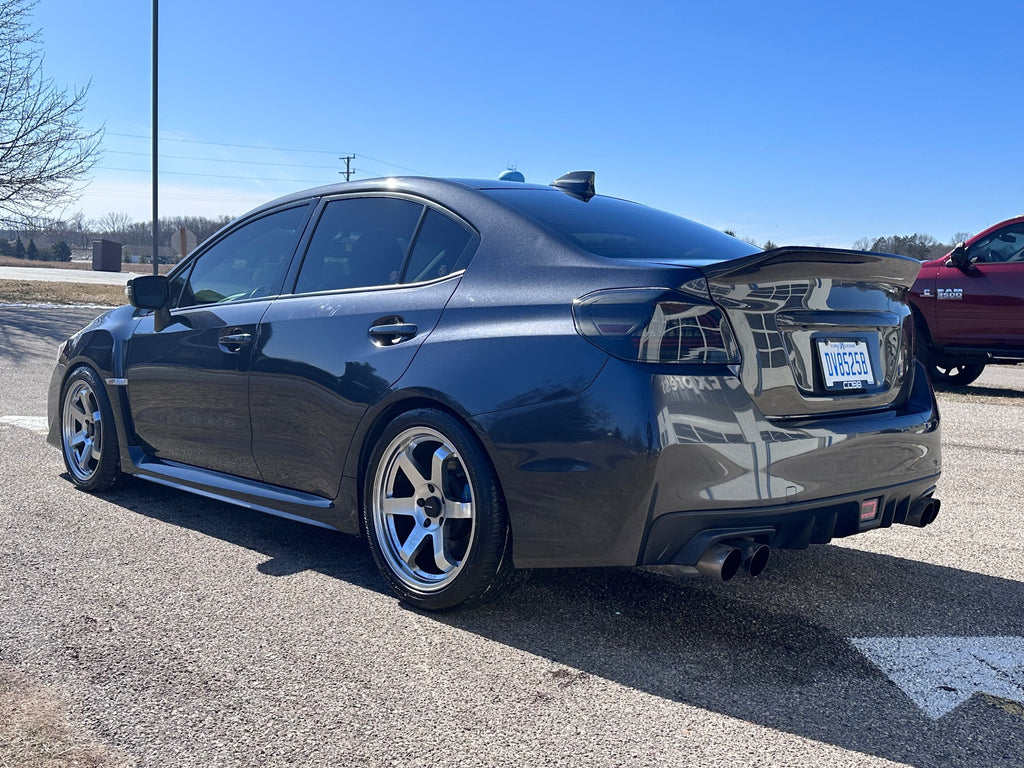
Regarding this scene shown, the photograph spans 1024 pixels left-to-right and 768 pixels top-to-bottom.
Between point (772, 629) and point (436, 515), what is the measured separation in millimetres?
1208

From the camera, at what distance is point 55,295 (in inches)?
1067

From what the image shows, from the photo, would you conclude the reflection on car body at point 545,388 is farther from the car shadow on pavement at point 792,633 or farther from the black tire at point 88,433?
the black tire at point 88,433

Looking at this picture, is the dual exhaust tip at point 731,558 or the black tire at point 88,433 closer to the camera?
the dual exhaust tip at point 731,558

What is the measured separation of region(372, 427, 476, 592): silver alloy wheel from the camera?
10.8 feet

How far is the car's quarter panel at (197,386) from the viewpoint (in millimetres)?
4117

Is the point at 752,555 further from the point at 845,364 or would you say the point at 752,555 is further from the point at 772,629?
the point at 845,364

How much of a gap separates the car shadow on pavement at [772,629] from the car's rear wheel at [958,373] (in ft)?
28.8

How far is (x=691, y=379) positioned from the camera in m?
2.85

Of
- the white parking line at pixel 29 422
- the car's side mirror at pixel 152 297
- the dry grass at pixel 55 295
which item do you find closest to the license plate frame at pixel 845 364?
the car's side mirror at pixel 152 297

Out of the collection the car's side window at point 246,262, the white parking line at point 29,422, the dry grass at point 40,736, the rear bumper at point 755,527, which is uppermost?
Answer: the car's side window at point 246,262

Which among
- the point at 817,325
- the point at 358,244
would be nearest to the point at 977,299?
the point at 817,325

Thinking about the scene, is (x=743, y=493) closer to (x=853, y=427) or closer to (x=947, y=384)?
(x=853, y=427)

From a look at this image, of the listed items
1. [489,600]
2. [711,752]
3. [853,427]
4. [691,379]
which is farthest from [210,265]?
[711,752]

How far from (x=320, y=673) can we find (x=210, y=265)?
256cm
